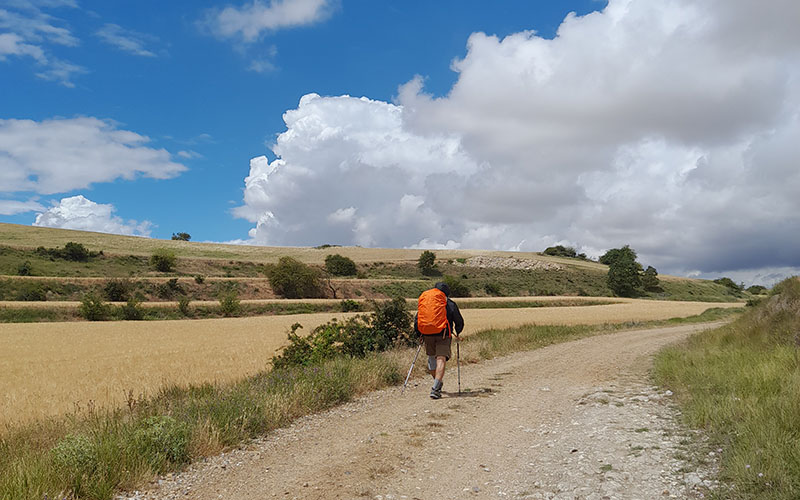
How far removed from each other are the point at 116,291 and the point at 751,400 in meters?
58.2

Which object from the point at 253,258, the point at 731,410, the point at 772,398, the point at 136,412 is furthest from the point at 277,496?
the point at 253,258

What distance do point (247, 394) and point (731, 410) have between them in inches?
286

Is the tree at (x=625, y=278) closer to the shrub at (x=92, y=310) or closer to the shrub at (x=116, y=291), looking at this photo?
the shrub at (x=116, y=291)

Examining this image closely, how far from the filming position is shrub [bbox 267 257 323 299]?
226ft

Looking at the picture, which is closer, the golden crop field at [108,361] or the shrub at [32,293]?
the golden crop field at [108,361]

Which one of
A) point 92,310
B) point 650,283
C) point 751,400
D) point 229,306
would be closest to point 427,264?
point 650,283

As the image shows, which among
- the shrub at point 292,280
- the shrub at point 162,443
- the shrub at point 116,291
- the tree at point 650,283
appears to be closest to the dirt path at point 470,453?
the shrub at point 162,443

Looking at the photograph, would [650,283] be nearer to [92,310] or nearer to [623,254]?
[623,254]

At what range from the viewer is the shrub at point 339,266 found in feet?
294

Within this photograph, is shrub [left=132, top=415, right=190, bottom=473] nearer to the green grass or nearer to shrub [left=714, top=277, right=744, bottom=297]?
the green grass

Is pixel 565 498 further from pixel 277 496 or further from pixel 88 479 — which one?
pixel 88 479

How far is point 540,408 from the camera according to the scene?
8.84 meters

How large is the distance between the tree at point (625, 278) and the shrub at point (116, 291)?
81.7 m

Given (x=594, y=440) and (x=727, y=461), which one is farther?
(x=594, y=440)
